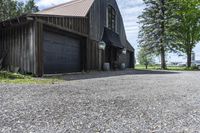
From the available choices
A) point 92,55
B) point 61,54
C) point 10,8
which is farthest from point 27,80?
point 10,8

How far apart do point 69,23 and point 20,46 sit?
2.98m

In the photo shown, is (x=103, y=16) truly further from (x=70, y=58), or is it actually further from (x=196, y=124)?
(x=196, y=124)

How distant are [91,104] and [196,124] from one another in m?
1.85

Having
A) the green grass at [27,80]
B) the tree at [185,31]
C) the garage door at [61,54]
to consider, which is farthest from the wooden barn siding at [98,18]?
the tree at [185,31]

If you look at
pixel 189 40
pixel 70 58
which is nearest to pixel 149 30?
pixel 189 40

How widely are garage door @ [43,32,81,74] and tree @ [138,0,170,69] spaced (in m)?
15.6

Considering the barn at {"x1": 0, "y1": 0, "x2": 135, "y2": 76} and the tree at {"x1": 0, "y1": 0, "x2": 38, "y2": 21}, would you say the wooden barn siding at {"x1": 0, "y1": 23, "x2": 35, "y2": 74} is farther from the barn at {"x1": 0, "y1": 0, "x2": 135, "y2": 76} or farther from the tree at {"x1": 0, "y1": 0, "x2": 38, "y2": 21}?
the tree at {"x1": 0, "y1": 0, "x2": 38, "y2": 21}

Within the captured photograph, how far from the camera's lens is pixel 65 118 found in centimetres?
303

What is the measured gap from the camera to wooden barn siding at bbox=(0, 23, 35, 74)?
9.45m

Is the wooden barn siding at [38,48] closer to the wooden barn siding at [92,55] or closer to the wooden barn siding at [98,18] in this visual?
the wooden barn siding at [92,55]

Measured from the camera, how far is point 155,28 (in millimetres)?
26578

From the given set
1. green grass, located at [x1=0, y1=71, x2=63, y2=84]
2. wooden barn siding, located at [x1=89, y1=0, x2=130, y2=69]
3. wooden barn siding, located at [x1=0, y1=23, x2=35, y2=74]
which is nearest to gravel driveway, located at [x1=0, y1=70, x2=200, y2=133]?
green grass, located at [x1=0, y1=71, x2=63, y2=84]

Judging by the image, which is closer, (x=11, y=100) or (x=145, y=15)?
(x=11, y=100)

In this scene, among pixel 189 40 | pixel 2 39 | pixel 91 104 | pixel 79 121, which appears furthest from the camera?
pixel 189 40
